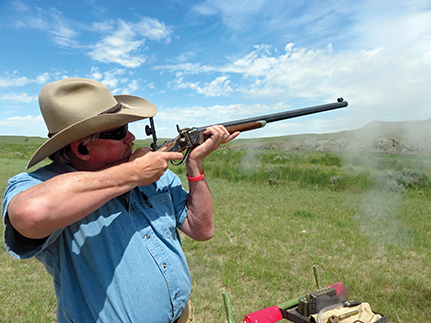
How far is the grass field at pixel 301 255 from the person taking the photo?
4664 millimetres

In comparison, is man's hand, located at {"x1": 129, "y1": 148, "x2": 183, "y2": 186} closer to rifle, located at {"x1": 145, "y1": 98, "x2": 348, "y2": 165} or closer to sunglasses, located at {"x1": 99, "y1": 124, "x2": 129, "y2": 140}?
sunglasses, located at {"x1": 99, "y1": 124, "x2": 129, "y2": 140}

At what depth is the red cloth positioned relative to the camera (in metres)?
2.21

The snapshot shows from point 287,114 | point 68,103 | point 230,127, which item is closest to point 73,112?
point 68,103

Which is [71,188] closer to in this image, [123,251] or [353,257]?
[123,251]

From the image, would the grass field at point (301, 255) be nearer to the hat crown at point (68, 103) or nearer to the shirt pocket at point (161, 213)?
the shirt pocket at point (161, 213)

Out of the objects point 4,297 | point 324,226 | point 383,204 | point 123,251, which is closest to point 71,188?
point 123,251

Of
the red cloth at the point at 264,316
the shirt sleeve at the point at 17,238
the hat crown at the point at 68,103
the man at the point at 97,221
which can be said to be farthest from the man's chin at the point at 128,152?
the red cloth at the point at 264,316

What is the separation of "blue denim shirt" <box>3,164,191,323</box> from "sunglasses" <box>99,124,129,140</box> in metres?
0.31

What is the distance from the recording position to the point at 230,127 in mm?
3137

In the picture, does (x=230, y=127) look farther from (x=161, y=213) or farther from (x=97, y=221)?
(x=97, y=221)

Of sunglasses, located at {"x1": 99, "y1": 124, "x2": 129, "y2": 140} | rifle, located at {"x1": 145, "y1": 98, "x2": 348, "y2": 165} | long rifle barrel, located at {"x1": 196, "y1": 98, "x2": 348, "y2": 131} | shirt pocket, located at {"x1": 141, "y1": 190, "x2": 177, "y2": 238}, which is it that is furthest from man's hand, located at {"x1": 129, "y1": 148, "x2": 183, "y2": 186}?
long rifle barrel, located at {"x1": 196, "y1": 98, "x2": 348, "y2": 131}

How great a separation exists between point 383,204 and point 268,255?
6203 millimetres

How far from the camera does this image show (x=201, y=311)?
4.46 meters

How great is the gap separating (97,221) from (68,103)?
76 cm
